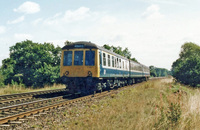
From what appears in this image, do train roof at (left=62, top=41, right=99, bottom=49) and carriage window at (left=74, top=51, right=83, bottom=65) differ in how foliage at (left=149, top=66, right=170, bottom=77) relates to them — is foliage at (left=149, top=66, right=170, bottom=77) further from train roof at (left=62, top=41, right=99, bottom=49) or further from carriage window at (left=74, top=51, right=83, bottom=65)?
carriage window at (left=74, top=51, right=83, bottom=65)

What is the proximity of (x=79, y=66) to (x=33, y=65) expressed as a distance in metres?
12.9

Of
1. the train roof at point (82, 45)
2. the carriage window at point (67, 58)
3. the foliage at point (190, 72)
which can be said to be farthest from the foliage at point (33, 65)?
the foliage at point (190, 72)

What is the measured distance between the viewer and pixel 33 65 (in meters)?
22.8

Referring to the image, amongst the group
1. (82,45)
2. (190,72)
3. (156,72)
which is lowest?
(190,72)

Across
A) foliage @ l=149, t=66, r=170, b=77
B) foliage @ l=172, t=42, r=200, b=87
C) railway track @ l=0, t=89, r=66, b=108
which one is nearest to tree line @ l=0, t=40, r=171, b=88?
railway track @ l=0, t=89, r=66, b=108

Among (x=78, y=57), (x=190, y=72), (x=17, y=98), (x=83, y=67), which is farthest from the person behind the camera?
(x=190, y=72)

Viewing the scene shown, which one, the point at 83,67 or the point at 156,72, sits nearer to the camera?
the point at 83,67

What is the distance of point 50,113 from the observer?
7027 mm

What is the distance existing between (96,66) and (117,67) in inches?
190

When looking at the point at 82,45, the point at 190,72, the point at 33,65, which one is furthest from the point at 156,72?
the point at 82,45

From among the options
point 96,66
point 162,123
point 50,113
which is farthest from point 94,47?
point 162,123

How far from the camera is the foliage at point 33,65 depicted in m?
21.5

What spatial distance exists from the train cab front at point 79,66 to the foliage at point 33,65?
962 cm

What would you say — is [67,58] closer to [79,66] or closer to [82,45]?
[79,66]
